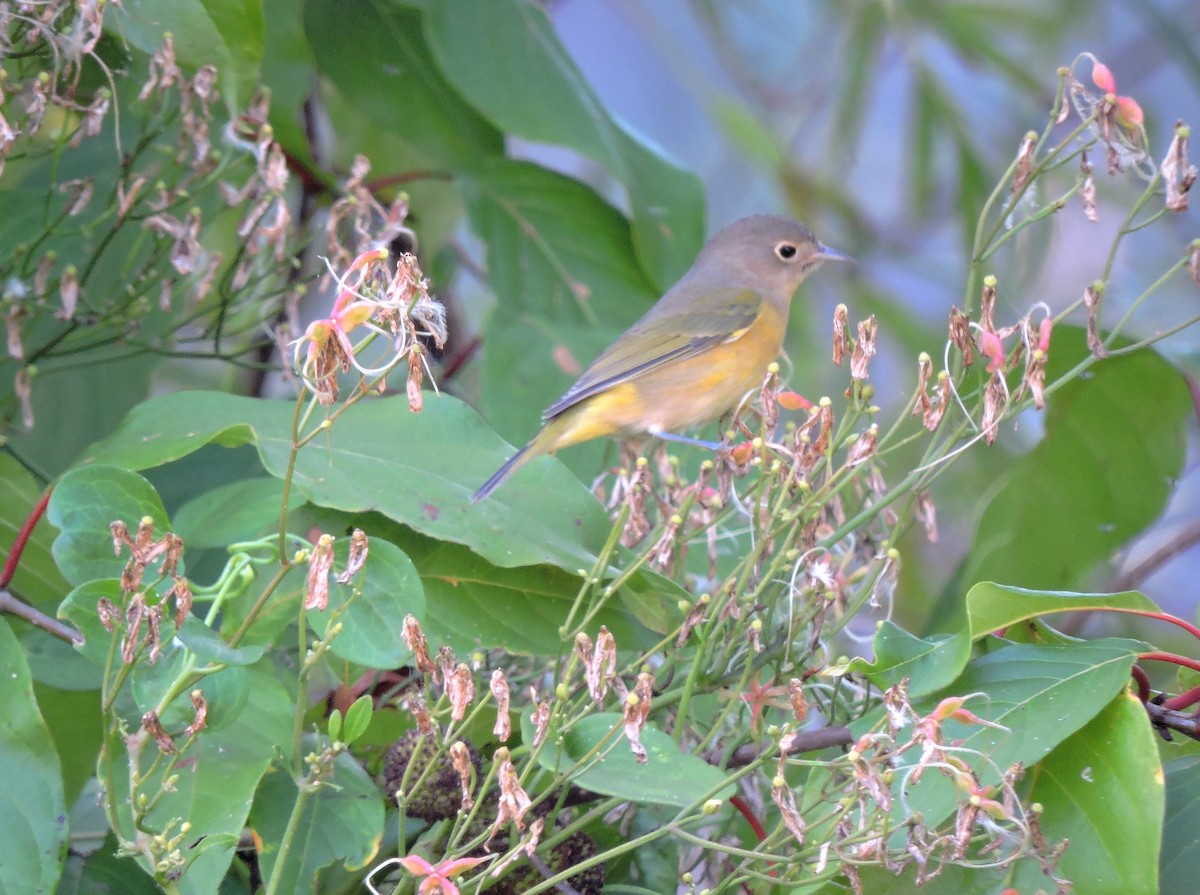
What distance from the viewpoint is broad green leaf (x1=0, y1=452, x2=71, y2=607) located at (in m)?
1.75

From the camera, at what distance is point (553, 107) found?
8.70 ft

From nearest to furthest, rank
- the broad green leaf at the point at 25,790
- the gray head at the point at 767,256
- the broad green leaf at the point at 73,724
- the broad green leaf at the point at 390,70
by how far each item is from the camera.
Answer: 1. the broad green leaf at the point at 25,790
2. the broad green leaf at the point at 73,724
3. the broad green leaf at the point at 390,70
4. the gray head at the point at 767,256

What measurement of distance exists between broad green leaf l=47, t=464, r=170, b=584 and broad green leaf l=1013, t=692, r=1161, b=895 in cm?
96

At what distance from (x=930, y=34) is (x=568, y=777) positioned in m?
4.06

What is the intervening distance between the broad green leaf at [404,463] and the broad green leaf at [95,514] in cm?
18

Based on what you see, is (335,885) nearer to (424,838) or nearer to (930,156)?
(424,838)

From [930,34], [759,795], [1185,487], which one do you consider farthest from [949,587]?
[930,34]

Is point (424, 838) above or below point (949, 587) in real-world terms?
above

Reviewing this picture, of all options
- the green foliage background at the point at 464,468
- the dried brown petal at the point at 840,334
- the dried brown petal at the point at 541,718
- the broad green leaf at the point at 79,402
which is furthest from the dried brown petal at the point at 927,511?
the broad green leaf at the point at 79,402

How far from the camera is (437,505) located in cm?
166

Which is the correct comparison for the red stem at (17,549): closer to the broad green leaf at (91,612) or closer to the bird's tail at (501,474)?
the broad green leaf at (91,612)

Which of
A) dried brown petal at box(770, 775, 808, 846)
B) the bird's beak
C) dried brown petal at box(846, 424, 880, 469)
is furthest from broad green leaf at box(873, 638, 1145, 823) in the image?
the bird's beak

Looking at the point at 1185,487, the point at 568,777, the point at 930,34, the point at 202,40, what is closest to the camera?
the point at 568,777

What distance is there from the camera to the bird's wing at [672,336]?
2588mm
